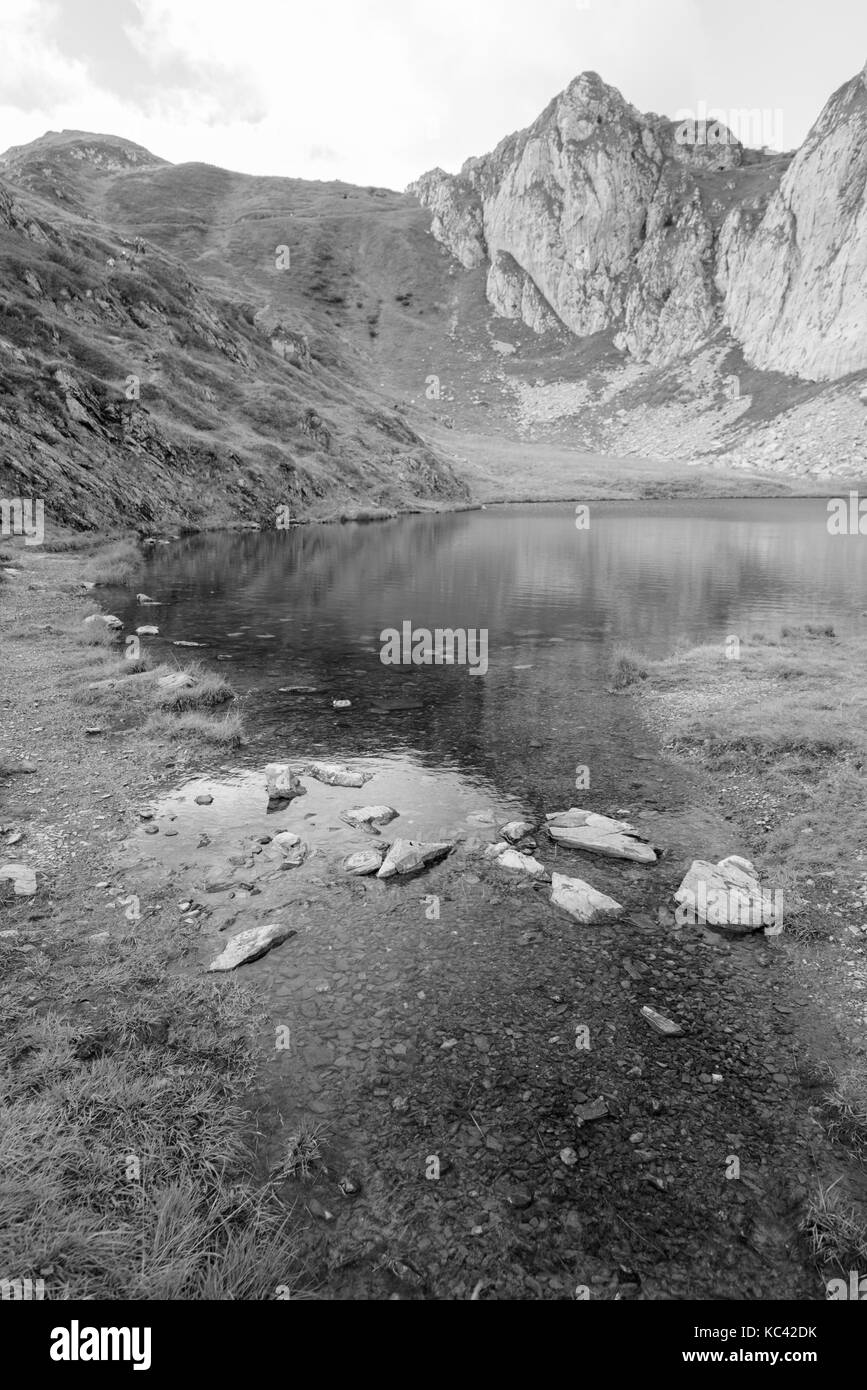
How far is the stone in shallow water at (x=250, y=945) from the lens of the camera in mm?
8898

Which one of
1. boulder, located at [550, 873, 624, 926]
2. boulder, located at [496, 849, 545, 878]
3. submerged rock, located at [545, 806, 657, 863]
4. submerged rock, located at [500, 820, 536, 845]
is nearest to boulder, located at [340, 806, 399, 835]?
submerged rock, located at [500, 820, 536, 845]

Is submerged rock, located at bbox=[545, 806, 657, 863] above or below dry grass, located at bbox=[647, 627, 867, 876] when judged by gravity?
below

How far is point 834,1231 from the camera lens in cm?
573

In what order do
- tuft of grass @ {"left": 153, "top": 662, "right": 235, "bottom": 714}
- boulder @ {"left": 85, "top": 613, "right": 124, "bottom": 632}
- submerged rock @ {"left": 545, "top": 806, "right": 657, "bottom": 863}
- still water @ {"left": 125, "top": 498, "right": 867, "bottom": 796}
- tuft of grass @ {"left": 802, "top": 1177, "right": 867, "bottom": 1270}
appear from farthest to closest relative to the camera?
boulder @ {"left": 85, "top": 613, "right": 124, "bottom": 632} → tuft of grass @ {"left": 153, "top": 662, "right": 235, "bottom": 714} → still water @ {"left": 125, "top": 498, "right": 867, "bottom": 796} → submerged rock @ {"left": 545, "top": 806, "right": 657, "bottom": 863} → tuft of grass @ {"left": 802, "top": 1177, "right": 867, "bottom": 1270}

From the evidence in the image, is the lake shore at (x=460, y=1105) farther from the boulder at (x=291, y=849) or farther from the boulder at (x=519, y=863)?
the boulder at (x=291, y=849)

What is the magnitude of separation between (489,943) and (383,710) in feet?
37.4

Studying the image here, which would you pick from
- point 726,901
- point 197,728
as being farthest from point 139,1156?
point 197,728

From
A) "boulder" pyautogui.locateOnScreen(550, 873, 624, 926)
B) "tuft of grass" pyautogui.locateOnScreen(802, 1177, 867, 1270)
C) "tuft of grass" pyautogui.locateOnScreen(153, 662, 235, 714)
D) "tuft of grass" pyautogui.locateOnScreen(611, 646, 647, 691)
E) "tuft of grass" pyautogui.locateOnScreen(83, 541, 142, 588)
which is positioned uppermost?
"tuft of grass" pyautogui.locateOnScreen(83, 541, 142, 588)

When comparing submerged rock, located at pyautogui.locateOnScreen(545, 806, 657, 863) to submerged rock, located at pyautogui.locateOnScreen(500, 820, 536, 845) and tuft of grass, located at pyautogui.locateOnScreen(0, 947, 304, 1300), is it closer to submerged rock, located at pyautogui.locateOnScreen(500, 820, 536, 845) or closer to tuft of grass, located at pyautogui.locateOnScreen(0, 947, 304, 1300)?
submerged rock, located at pyautogui.locateOnScreen(500, 820, 536, 845)

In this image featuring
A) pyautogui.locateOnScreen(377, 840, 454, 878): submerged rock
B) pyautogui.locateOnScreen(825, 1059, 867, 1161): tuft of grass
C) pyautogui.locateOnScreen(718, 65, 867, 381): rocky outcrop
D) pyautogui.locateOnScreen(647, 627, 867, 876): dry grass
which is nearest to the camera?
pyautogui.locateOnScreen(825, 1059, 867, 1161): tuft of grass

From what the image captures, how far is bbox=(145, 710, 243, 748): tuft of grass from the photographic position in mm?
16812

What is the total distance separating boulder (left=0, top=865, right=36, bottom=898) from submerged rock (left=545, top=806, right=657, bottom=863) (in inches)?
343
